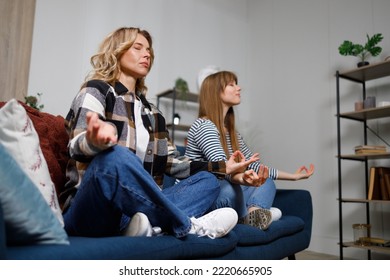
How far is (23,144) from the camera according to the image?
939 millimetres

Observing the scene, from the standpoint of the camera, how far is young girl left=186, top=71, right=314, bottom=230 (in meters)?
1.56

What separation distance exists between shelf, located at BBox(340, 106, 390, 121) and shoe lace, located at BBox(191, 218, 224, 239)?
1850 millimetres

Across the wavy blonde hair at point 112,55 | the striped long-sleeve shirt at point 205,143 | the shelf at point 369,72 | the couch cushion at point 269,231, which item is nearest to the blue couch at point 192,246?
the couch cushion at point 269,231

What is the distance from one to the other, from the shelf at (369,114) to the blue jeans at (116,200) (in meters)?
2.00

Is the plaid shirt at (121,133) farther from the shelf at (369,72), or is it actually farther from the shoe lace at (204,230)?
the shelf at (369,72)

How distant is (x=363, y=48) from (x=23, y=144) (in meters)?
2.61

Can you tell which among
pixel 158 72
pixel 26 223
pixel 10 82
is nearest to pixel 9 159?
pixel 26 223

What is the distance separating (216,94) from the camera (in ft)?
6.89

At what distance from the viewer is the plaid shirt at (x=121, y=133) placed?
1.10 m

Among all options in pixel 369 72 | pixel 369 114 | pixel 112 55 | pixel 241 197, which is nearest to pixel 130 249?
pixel 241 197

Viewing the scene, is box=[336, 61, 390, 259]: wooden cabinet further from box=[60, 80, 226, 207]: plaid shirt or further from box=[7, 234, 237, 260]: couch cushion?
box=[7, 234, 237, 260]: couch cushion

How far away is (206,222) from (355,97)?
2327 millimetres

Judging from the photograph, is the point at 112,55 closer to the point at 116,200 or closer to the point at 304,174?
the point at 116,200

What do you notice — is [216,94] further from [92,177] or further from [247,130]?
[247,130]
